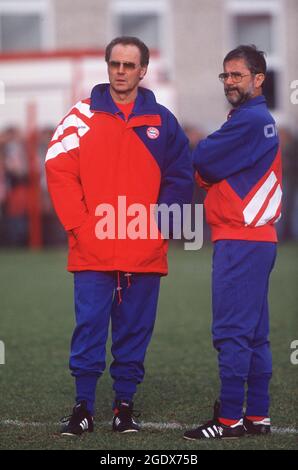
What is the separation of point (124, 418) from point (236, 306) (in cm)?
79

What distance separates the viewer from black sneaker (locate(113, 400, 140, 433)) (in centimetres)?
555

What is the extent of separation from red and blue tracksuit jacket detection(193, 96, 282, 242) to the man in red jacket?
33 centimetres

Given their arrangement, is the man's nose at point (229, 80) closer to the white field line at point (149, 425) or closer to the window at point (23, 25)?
Answer: the white field line at point (149, 425)

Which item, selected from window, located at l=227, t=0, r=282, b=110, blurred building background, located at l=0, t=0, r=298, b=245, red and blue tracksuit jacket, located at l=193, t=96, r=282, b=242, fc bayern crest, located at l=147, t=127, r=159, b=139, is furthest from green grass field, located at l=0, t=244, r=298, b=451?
window, located at l=227, t=0, r=282, b=110

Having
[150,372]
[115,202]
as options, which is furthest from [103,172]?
[150,372]

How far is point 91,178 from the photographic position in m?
5.58

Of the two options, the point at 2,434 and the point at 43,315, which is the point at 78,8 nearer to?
the point at 43,315

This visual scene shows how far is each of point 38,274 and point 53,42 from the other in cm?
794

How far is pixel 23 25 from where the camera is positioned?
21.2m

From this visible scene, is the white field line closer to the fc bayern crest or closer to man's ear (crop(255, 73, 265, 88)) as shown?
the fc bayern crest

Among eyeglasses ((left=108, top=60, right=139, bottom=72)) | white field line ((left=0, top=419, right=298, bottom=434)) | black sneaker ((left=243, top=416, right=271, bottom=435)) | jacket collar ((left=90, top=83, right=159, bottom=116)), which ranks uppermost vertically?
eyeglasses ((left=108, top=60, right=139, bottom=72))

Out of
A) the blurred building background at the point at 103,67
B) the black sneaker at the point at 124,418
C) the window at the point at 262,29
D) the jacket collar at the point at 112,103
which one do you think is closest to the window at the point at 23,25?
the blurred building background at the point at 103,67

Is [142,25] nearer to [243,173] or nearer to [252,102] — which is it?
[252,102]

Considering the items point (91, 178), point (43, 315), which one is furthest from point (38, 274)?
point (91, 178)
